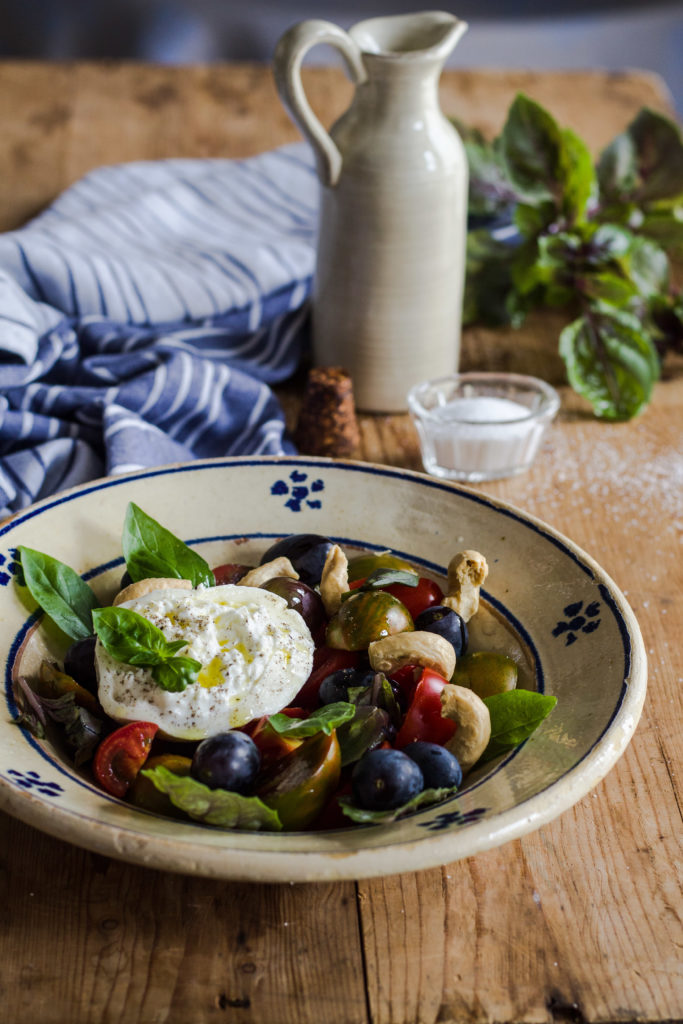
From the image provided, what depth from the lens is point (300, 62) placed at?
113 centimetres

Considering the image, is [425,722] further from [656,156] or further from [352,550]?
[656,156]

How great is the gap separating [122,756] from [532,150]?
3.31 ft

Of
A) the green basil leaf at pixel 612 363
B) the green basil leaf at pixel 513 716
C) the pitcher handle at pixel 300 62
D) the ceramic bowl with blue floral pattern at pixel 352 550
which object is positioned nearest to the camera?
the ceramic bowl with blue floral pattern at pixel 352 550

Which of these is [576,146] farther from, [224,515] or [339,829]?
[339,829]

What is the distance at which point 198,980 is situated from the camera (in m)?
0.64

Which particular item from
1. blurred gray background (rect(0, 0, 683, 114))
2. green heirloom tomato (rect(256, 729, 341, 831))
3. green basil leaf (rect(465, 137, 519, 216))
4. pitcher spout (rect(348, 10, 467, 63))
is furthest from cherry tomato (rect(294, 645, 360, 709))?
blurred gray background (rect(0, 0, 683, 114))

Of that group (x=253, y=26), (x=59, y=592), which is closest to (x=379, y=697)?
(x=59, y=592)

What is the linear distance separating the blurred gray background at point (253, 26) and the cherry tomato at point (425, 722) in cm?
284

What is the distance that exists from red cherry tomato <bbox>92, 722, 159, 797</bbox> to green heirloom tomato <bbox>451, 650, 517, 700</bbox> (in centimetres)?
23

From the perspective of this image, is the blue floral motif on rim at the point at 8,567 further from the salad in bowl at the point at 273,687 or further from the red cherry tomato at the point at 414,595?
the red cherry tomato at the point at 414,595

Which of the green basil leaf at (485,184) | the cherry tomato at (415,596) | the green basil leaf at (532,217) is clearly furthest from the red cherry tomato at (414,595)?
the green basil leaf at (485,184)

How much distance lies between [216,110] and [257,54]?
55.2 inches

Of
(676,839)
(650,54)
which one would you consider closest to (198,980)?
Result: (676,839)

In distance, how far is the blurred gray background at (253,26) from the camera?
10.5 feet
